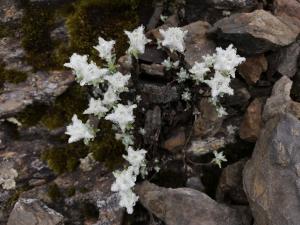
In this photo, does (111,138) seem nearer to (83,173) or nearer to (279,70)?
(83,173)

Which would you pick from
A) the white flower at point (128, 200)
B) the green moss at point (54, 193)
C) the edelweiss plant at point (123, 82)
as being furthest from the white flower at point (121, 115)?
the green moss at point (54, 193)

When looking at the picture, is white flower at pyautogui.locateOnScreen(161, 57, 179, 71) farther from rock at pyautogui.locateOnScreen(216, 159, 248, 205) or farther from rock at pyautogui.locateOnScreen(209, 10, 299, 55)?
rock at pyautogui.locateOnScreen(216, 159, 248, 205)

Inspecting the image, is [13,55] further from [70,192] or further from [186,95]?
[186,95]

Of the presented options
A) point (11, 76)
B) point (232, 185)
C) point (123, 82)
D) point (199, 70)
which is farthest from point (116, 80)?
point (232, 185)

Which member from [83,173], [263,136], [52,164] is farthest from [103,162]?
[263,136]

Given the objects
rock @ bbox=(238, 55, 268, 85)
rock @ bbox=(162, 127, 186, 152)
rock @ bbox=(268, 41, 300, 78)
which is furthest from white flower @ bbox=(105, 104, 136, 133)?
rock @ bbox=(268, 41, 300, 78)

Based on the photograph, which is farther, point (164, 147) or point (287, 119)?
point (164, 147)
